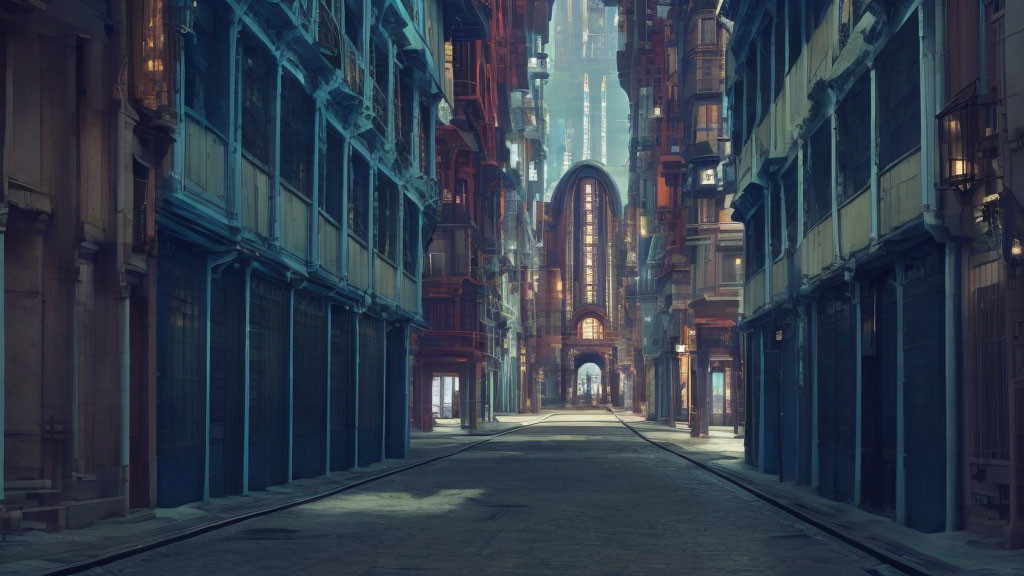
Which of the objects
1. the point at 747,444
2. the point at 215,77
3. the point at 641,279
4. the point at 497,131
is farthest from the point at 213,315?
the point at 641,279

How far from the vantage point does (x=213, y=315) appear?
1988 cm

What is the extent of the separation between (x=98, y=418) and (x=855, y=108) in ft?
42.0

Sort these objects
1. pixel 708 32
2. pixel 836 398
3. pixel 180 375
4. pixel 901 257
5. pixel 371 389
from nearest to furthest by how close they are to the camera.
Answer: pixel 901 257, pixel 180 375, pixel 836 398, pixel 371 389, pixel 708 32

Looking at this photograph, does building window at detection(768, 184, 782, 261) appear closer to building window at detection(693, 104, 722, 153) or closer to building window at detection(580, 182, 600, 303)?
building window at detection(693, 104, 722, 153)

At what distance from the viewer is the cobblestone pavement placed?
1229 centimetres

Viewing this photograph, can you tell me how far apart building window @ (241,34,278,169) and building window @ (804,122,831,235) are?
1012cm

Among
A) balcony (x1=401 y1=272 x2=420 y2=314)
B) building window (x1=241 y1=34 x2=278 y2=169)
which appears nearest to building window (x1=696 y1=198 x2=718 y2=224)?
balcony (x1=401 y1=272 x2=420 y2=314)

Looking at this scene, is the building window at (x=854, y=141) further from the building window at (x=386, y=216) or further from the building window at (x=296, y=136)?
the building window at (x=386, y=216)

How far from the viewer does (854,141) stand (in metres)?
20.7

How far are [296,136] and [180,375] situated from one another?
831 cm

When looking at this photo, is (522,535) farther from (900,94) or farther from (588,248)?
(588,248)

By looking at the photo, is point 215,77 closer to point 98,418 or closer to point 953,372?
point 98,418

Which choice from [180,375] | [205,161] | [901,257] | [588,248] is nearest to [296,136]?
[205,161]

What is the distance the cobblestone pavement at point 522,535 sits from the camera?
40.3 feet
